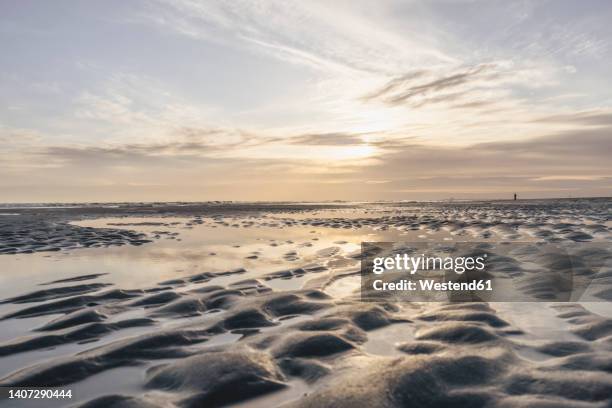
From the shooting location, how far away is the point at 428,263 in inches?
362

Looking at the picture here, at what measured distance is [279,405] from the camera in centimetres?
283

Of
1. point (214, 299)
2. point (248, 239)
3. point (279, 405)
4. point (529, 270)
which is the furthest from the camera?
point (248, 239)

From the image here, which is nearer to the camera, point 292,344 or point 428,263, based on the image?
point 292,344

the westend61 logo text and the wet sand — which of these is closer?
the wet sand

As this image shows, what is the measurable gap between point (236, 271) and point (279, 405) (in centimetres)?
620

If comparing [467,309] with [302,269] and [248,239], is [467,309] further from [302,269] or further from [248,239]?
[248,239]

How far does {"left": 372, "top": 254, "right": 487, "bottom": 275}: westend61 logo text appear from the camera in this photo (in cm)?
841

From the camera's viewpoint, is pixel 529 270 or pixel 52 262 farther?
pixel 52 262

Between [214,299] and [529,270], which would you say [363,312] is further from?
[529,270]

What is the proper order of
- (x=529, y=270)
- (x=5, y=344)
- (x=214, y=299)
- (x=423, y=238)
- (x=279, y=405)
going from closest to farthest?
1. (x=279, y=405)
2. (x=5, y=344)
3. (x=214, y=299)
4. (x=529, y=270)
5. (x=423, y=238)

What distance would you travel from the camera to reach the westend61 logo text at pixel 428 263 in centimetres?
841

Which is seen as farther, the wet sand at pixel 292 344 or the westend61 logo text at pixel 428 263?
the westend61 logo text at pixel 428 263

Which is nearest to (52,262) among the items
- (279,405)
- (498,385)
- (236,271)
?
(236,271)

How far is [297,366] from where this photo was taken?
138 inches
